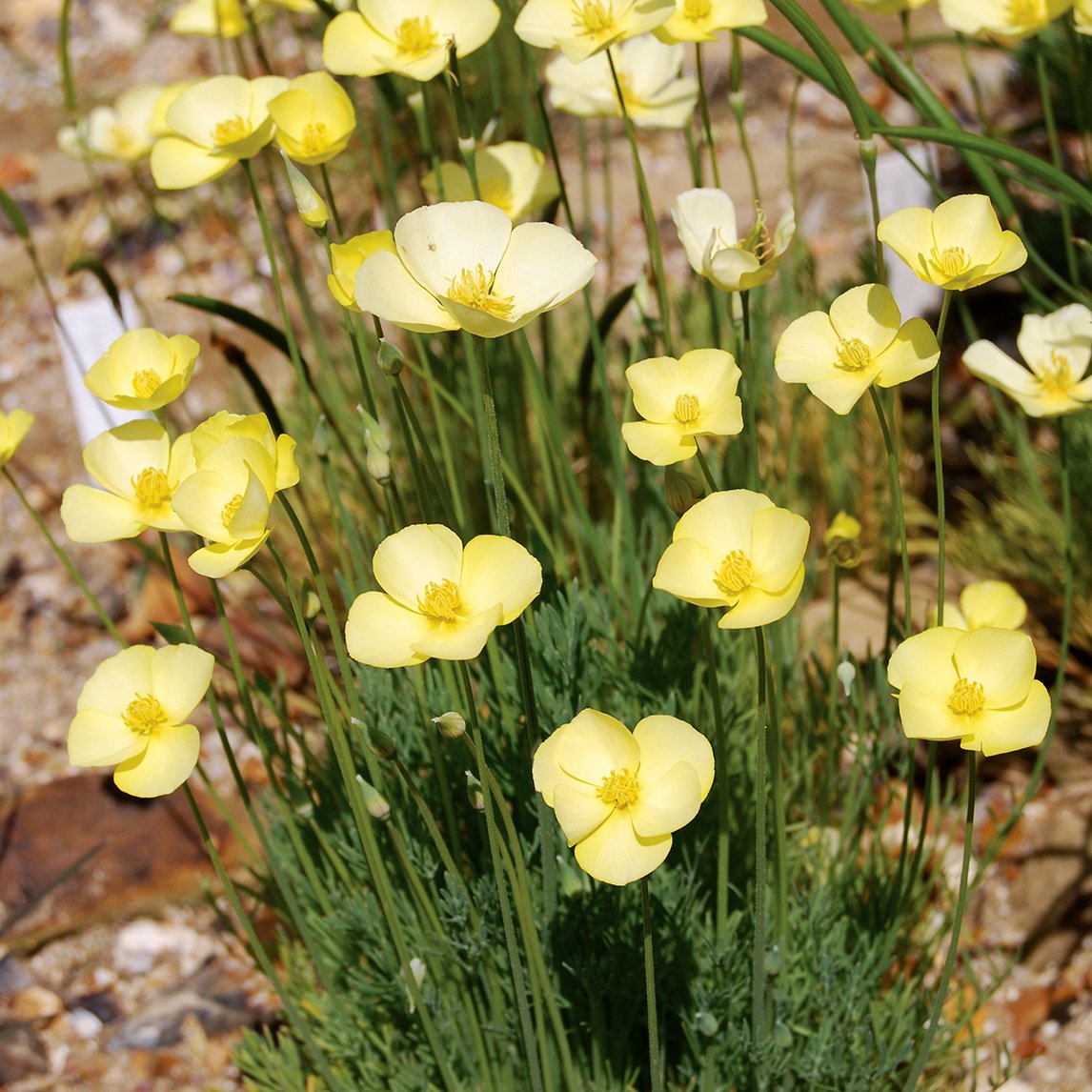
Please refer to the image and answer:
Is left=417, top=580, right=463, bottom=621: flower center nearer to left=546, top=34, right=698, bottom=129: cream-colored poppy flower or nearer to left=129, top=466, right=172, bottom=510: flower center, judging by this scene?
left=129, top=466, right=172, bottom=510: flower center

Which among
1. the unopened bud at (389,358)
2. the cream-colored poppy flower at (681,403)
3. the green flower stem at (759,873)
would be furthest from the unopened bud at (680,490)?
the unopened bud at (389,358)

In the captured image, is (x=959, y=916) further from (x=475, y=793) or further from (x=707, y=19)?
(x=707, y=19)

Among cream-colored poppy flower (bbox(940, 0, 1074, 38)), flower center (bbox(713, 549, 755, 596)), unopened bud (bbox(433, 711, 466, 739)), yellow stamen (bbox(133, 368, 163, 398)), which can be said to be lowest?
unopened bud (bbox(433, 711, 466, 739))

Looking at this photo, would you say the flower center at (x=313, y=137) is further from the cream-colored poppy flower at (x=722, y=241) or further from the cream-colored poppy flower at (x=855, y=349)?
the cream-colored poppy flower at (x=855, y=349)

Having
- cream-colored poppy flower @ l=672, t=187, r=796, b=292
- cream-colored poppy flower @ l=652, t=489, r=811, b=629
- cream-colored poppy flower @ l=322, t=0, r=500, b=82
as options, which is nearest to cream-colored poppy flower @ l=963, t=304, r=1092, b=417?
cream-colored poppy flower @ l=672, t=187, r=796, b=292

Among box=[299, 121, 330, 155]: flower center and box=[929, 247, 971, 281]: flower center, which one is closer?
box=[929, 247, 971, 281]: flower center
